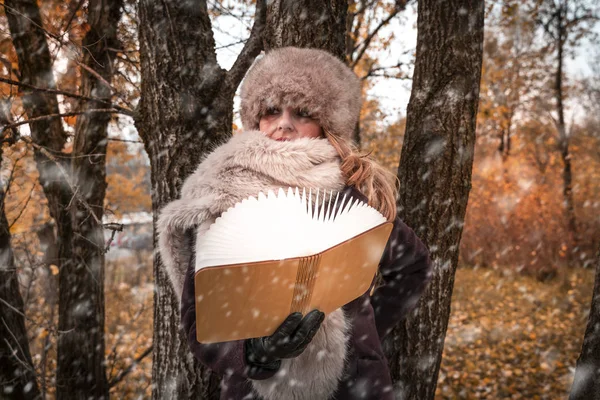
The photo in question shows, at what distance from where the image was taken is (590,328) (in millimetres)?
1950

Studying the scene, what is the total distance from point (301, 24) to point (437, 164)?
112 centimetres

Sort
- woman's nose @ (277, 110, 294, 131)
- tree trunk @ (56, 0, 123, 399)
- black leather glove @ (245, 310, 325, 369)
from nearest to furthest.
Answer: black leather glove @ (245, 310, 325, 369)
woman's nose @ (277, 110, 294, 131)
tree trunk @ (56, 0, 123, 399)

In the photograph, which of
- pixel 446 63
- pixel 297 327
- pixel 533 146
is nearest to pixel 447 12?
pixel 446 63

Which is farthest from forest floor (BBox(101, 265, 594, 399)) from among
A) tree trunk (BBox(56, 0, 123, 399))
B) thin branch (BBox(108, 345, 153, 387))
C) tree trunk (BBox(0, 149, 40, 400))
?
tree trunk (BBox(0, 149, 40, 400))

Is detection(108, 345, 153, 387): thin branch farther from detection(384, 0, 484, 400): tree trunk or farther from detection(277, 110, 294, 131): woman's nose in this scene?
detection(277, 110, 294, 131): woman's nose

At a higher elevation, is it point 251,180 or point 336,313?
point 251,180

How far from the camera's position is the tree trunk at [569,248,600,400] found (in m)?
1.87

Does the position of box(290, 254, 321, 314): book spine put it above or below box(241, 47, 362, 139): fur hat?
below

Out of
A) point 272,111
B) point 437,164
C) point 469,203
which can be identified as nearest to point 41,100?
point 272,111

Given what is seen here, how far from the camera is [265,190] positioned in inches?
54.9

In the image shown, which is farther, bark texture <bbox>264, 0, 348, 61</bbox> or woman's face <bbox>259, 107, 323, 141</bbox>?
bark texture <bbox>264, 0, 348, 61</bbox>

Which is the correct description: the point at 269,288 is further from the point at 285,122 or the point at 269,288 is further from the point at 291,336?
the point at 285,122

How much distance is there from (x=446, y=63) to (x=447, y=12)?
0.29m

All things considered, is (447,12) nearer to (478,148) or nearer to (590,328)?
(590,328)
